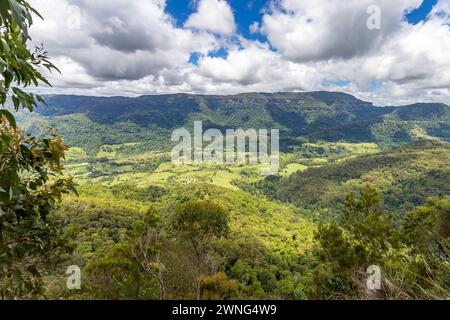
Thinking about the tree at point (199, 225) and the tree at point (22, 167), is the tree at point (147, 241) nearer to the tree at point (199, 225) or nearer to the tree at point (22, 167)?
the tree at point (199, 225)

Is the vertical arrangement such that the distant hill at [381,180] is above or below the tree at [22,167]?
below

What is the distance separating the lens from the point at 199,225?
13.2 meters

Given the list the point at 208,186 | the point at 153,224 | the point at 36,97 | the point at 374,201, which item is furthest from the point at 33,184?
the point at 208,186

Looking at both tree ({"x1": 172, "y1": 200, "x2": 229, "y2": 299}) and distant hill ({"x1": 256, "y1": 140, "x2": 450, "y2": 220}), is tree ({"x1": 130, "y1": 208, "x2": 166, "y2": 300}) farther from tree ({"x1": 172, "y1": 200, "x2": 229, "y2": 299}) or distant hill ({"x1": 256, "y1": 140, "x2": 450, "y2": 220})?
distant hill ({"x1": 256, "y1": 140, "x2": 450, "y2": 220})

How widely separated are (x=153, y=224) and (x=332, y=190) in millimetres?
116992

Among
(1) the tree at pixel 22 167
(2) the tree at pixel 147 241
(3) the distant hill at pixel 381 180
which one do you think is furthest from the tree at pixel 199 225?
(3) the distant hill at pixel 381 180

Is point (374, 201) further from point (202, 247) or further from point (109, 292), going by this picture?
point (109, 292)

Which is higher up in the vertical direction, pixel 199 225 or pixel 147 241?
pixel 199 225

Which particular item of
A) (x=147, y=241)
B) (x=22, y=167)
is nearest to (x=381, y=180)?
(x=147, y=241)

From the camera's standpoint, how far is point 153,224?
1219 cm

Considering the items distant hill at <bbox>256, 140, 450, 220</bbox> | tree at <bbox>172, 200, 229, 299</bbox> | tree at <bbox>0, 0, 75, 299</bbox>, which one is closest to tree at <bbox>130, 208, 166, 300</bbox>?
tree at <bbox>172, 200, 229, 299</bbox>

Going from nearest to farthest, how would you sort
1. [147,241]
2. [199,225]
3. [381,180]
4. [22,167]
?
[22,167] → [147,241] → [199,225] → [381,180]

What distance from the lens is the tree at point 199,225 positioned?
43.1ft

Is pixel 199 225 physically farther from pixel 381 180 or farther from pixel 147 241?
pixel 381 180
